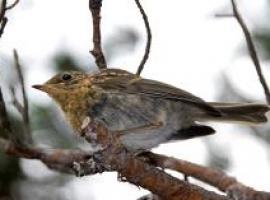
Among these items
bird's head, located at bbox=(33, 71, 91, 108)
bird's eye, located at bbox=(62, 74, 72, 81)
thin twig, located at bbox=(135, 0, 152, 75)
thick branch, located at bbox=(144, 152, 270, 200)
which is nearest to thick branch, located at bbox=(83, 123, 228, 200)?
thick branch, located at bbox=(144, 152, 270, 200)

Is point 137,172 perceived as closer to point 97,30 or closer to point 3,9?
point 97,30

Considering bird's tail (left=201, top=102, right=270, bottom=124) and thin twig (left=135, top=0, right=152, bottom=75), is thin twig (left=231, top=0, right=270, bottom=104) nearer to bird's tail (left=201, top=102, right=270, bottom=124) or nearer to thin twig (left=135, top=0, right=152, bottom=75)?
thin twig (left=135, top=0, right=152, bottom=75)

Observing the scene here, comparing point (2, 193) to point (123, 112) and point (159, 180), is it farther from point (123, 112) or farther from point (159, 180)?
point (159, 180)

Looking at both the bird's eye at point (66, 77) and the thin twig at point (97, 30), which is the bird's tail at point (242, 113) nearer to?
the bird's eye at point (66, 77)

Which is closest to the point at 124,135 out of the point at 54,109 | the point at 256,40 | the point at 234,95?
the point at 54,109

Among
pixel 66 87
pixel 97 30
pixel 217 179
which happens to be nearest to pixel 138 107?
pixel 66 87

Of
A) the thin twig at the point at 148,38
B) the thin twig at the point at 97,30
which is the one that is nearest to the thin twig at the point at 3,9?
the thin twig at the point at 97,30

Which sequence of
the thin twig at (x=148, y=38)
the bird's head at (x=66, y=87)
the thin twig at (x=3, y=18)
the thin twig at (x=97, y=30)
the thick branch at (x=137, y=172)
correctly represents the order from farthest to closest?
the bird's head at (x=66, y=87) < the thin twig at (x=148, y=38) < the thin twig at (x=97, y=30) < the thin twig at (x=3, y=18) < the thick branch at (x=137, y=172)
